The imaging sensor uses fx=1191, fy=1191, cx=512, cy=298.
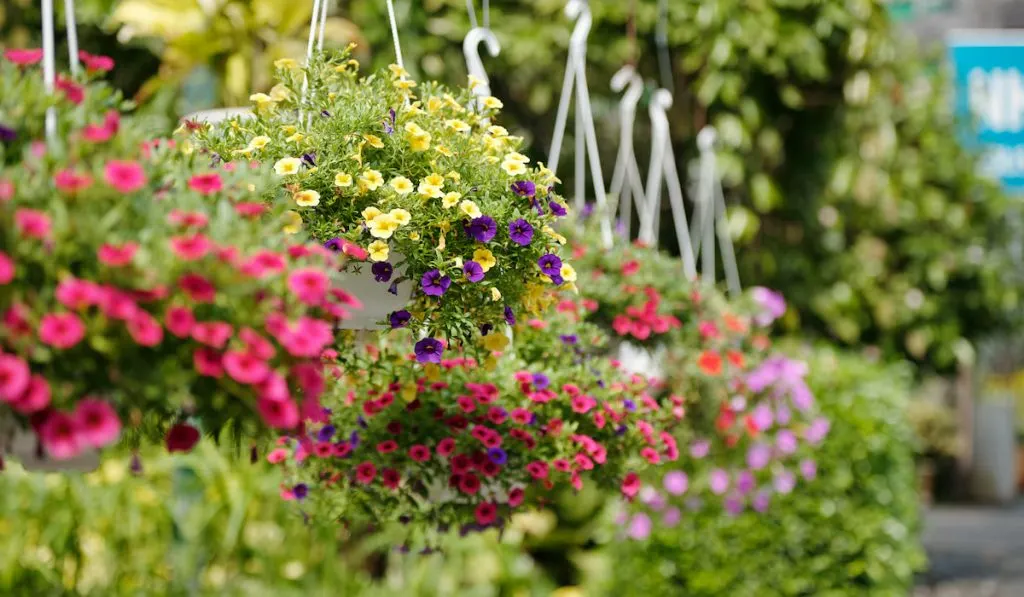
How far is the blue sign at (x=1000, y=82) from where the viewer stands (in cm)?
475

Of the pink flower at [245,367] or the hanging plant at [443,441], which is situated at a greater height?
the pink flower at [245,367]

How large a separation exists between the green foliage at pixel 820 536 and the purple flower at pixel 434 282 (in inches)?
113

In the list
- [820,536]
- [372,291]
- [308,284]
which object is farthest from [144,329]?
[820,536]

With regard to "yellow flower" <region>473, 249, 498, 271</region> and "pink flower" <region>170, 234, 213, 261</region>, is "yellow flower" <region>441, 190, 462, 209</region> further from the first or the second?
"pink flower" <region>170, 234, 213, 261</region>

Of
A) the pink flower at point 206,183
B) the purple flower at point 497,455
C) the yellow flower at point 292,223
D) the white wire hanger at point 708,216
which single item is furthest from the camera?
the white wire hanger at point 708,216

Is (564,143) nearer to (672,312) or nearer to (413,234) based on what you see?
(672,312)

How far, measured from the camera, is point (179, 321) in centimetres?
85

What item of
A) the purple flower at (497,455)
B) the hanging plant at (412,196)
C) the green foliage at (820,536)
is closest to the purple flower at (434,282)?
the hanging plant at (412,196)

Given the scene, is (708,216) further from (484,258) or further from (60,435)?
(60,435)

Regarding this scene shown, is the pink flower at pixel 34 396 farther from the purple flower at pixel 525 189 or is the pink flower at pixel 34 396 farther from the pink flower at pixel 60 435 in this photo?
the purple flower at pixel 525 189

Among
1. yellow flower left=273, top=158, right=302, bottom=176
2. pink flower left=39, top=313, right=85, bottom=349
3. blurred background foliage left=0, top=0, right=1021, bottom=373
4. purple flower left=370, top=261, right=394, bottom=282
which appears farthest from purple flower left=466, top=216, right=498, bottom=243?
blurred background foliage left=0, top=0, right=1021, bottom=373

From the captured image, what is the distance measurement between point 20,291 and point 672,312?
1725mm

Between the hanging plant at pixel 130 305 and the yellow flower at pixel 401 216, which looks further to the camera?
the yellow flower at pixel 401 216

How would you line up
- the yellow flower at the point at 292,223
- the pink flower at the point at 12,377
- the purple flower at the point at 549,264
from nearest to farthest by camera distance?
the pink flower at the point at 12,377 → the yellow flower at the point at 292,223 → the purple flower at the point at 549,264
